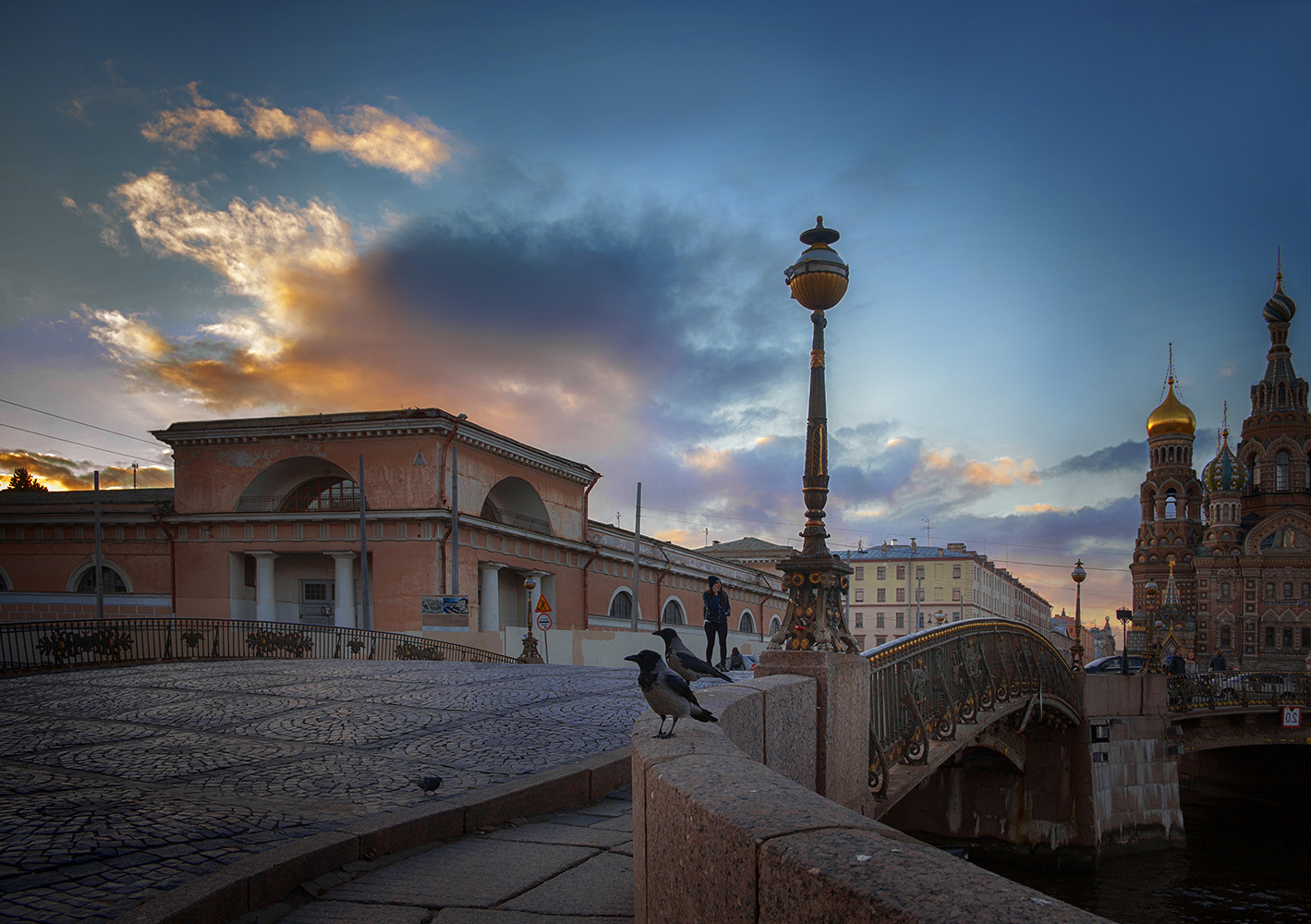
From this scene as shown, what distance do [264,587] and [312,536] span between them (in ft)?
7.97

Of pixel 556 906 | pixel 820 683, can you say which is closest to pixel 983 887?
pixel 556 906

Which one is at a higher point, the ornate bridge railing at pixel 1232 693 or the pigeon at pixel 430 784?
the pigeon at pixel 430 784

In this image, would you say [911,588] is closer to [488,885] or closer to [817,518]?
[817,518]

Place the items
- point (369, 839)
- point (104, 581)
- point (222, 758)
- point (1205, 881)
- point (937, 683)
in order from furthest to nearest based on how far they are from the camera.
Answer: point (104, 581), point (1205, 881), point (937, 683), point (222, 758), point (369, 839)

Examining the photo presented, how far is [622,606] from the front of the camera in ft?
124

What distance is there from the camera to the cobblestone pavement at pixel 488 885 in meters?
3.72

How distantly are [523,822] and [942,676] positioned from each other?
7.24m

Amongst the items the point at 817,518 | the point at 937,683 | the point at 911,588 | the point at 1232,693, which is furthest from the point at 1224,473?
the point at 817,518

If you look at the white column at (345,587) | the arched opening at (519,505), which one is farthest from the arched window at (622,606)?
the white column at (345,587)

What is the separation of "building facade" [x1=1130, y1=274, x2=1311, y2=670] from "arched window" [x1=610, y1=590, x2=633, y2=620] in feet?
113

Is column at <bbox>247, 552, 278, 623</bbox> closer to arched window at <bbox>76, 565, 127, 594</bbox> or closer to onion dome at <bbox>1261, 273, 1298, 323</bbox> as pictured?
arched window at <bbox>76, 565, 127, 594</bbox>

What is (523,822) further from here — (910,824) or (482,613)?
(482,613)

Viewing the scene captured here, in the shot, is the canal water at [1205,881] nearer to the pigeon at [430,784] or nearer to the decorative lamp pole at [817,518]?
the decorative lamp pole at [817,518]

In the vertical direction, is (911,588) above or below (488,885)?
below
